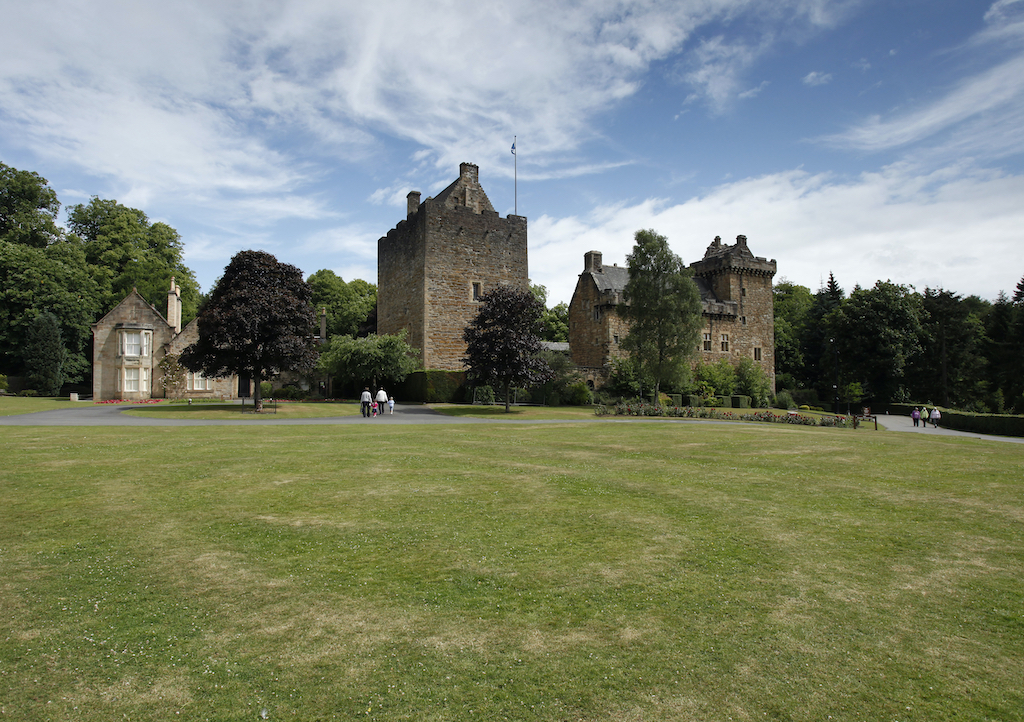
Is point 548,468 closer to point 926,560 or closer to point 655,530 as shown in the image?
point 655,530

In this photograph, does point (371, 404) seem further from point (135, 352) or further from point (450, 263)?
point (135, 352)

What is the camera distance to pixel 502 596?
5.72m

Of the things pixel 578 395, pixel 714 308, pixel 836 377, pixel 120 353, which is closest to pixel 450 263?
pixel 578 395

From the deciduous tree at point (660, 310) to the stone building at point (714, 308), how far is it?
8.33 m

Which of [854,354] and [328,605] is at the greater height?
[854,354]

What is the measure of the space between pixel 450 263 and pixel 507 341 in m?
14.4

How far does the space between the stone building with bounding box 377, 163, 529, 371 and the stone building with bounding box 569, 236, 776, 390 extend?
878cm

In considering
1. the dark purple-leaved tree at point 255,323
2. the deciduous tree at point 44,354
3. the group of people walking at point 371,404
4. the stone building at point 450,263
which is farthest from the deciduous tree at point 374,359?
the deciduous tree at point 44,354

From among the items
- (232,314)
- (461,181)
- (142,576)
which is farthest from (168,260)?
(142,576)

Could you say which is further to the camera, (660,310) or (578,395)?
(578,395)

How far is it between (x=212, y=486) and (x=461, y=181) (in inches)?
1584

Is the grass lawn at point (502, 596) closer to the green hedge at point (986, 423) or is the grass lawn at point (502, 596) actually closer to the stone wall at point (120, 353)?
the green hedge at point (986, 423)

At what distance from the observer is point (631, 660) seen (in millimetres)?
4590

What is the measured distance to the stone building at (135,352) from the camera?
42094 mm
